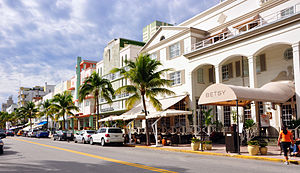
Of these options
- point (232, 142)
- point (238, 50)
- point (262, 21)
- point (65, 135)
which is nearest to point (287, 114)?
point (238, 50)

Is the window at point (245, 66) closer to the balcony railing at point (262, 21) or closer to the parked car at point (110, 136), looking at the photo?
the balcony railing at point (262, 21)

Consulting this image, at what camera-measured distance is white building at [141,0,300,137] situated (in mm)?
20016

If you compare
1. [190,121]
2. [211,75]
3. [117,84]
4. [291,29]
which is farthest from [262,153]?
[117,84]

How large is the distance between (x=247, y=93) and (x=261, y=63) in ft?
24.6

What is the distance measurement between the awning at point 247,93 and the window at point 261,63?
2.94 m

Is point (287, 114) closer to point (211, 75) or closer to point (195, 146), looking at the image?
point (195, 146)

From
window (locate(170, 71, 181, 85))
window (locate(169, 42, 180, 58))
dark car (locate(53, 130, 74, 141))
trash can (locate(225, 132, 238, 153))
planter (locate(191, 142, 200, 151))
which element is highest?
window (locate(169, 42, 180, 58))

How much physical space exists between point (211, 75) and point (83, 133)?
14.7m

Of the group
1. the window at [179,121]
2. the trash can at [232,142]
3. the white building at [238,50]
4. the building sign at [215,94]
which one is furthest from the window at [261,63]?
the trash can at [232,142]

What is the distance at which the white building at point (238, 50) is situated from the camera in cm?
2002

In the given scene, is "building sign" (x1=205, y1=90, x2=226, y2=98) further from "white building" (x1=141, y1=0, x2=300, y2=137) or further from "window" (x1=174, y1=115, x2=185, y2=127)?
"window" (x1=174, y1=115, x2=185, y2=127)

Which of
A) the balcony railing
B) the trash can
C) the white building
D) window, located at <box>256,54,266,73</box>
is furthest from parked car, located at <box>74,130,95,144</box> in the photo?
window, located at <box>256,54,266,73</box>

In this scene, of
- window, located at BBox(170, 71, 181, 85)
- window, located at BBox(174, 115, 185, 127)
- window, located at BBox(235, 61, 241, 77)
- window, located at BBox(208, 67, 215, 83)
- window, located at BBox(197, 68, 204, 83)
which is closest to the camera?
window, located at BBox(235, 61, 241, 77)

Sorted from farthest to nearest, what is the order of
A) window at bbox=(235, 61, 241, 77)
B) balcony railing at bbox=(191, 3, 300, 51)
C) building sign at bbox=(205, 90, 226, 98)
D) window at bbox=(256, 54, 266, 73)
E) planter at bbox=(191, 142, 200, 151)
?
1. window at bbox=(235, 61, 241, 77)
2. window at bbox=(256, 54, 266, 73)
3. balcony railing at bbox=(191, 3, 300, 51)
4. planter at bbox=(191, 142, 200, 151)
5. building sign at bbox=(205, 90, 226, 98)
